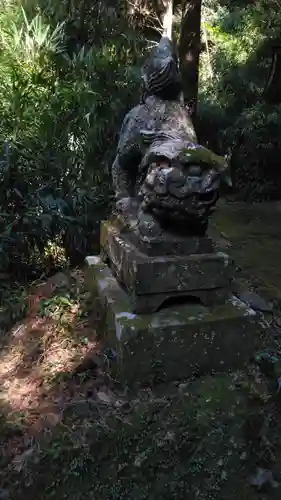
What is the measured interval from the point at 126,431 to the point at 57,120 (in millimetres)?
3149

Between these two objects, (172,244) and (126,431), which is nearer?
(126,431)

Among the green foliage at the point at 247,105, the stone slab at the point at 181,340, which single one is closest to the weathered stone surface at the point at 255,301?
the stone slab at the point at 181,340

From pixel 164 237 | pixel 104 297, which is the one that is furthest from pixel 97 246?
pixel 164 237

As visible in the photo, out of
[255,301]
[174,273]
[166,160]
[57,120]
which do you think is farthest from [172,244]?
[57,120]

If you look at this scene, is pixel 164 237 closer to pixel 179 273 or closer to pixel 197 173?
pixel 179 273

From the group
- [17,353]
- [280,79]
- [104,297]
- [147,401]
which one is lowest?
[17,353]

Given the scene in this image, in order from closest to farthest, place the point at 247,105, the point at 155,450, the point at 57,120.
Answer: the point at 155,450 < the point at 57,120 < the point at 247,105

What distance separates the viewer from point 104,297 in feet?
9.44

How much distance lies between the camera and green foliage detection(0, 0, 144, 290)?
13.9 feet

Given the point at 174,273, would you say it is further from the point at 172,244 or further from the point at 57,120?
the point at 57,120

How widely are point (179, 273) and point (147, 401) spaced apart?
0.62 metres

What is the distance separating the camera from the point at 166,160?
96.7 inches

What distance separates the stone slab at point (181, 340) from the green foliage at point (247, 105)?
5.02 m

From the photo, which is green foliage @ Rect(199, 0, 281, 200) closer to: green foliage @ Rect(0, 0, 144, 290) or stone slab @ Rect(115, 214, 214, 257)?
green foliage @ Rect(0, 0, 144, 290)
